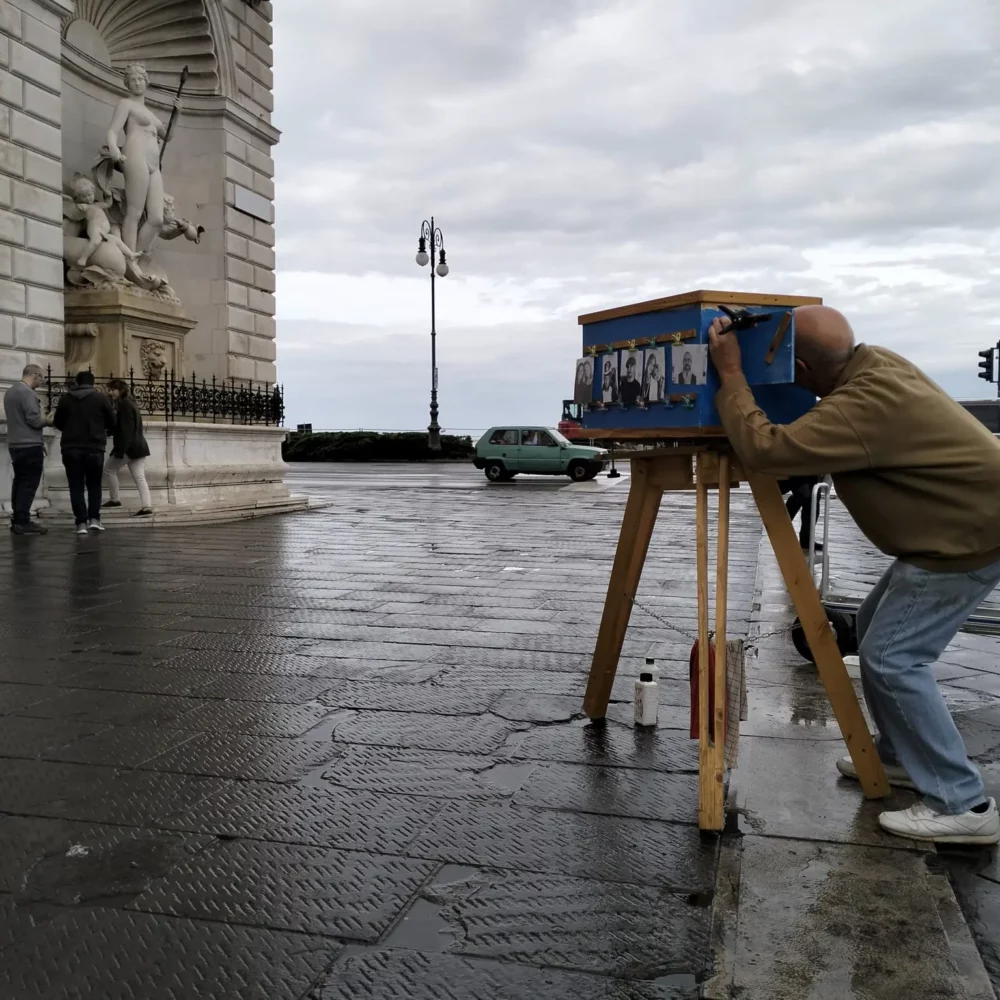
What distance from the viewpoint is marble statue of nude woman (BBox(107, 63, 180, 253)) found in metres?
16.6

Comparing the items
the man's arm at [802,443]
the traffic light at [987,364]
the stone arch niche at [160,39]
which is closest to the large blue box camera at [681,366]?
the man's arm at [802,443]

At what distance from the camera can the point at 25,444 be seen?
492 inches

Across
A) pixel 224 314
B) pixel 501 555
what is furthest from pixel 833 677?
pixel 224 314

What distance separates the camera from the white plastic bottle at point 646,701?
181 inches

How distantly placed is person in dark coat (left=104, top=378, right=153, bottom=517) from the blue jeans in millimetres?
11976

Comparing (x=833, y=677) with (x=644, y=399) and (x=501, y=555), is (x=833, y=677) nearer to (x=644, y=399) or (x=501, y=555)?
(x=644, y=399)

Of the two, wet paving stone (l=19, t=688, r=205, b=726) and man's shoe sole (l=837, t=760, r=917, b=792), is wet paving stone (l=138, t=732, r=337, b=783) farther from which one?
man's shoe sole (l=837, t=760, r=917, b=792)

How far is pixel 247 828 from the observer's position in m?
3.51

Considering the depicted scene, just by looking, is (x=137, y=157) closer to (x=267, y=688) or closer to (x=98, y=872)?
(x=267, y=688)

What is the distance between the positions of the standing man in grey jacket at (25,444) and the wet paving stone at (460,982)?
1125 cm

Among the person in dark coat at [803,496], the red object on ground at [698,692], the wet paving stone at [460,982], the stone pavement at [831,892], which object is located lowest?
the wet paving stone at [460,982]

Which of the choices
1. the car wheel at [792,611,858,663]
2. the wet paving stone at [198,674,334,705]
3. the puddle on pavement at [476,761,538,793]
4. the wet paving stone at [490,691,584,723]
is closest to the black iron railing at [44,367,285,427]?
the wet paving stone at [198,674,334,705]

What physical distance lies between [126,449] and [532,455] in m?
17.6

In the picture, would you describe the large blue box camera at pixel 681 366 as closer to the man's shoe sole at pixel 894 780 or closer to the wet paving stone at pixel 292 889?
the man's shoe sole at pixel 894 780
